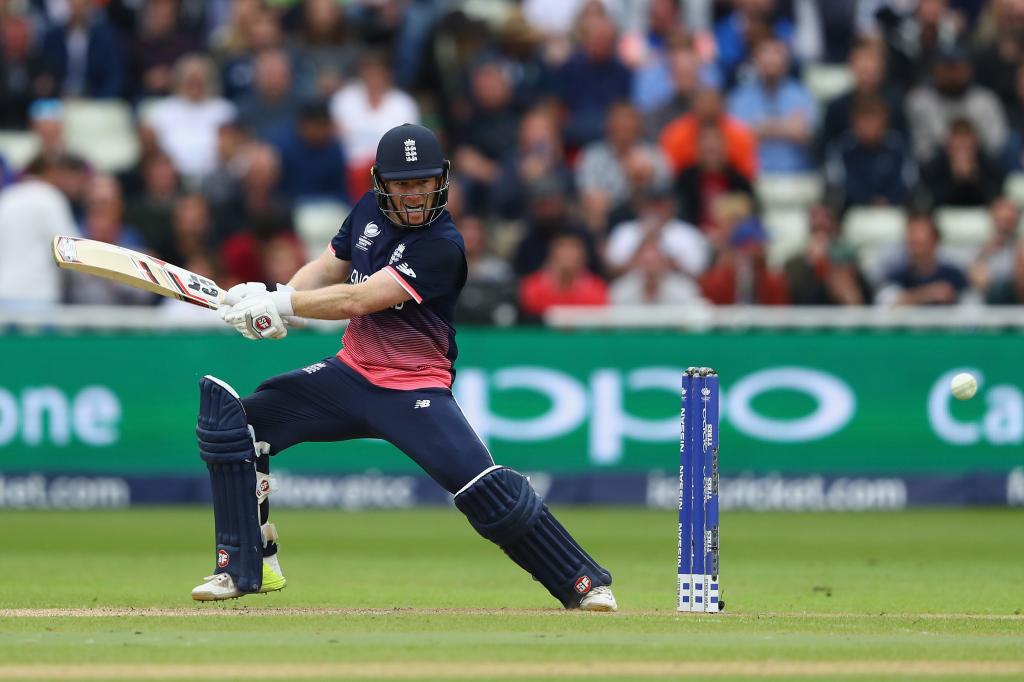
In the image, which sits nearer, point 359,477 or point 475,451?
point 475,451

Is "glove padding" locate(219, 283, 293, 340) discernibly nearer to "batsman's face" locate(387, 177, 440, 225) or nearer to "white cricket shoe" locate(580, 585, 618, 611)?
"batsman's face" locate(387, 177, 440, 225)

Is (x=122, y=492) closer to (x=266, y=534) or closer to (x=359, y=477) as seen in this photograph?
(x=359, y=477)

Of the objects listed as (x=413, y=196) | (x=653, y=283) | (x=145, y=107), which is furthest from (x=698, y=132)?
(x=413, y=196)

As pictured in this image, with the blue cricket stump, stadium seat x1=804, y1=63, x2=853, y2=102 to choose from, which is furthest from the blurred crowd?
the blue cricket stump

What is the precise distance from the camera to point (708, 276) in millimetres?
17125

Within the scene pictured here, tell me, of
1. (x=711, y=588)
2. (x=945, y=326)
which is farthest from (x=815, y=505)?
(x=711, y=588)

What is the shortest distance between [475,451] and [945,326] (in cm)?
830

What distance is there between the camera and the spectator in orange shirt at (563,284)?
55.3 feet

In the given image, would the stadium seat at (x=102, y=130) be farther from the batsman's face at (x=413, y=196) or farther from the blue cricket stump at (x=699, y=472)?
the blue cricket stump at (x=699, y=472)

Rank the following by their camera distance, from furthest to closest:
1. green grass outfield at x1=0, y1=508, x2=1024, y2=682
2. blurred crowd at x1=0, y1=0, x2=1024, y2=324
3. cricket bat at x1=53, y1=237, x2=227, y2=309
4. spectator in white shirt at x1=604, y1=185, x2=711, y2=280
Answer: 1. spectator in white shirt at x1=604, y1=185, x2=711, y2=280
2. blurred crowd at x1=0, y1=0, x2=1024, y2=324
3. cricket bat at x1=53, y1=237, x2=227, y2=309
4. green grass outfield at x1=0, y1=508, x2=1024, y2=682

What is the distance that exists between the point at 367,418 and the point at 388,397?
14cm

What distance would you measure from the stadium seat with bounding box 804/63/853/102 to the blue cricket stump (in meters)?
11.9

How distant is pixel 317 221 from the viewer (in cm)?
1859

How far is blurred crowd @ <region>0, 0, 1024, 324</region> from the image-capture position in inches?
672
